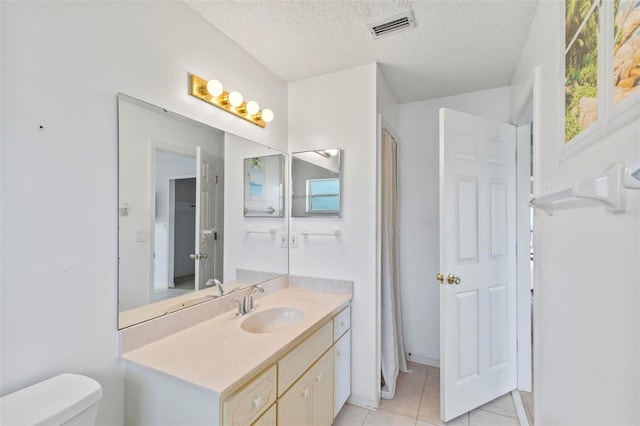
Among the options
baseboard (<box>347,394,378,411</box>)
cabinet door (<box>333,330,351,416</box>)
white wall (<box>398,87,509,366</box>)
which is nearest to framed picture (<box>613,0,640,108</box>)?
cabinet door (<box>333,330,351,416</box>)

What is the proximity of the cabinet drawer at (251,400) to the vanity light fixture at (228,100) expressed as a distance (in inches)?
56.0

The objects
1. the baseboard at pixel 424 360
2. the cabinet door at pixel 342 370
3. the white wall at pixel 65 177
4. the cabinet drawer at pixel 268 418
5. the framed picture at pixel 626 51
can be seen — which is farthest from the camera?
the baseboard at pixel 424 360

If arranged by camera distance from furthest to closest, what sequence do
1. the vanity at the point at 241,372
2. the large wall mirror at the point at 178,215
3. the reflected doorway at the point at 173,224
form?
the reflected doorway at the point at 173,224
the large wall mirror at the point at 178,215
the vanity at the point at 241,372

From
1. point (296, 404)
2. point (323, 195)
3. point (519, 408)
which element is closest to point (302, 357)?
point (296, 404)

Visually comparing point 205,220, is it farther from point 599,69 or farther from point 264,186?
point 599,69

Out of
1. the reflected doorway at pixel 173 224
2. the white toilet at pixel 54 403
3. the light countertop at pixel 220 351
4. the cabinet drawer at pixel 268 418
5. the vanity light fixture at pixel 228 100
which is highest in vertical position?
the vanity light fixture at pixel 228 100

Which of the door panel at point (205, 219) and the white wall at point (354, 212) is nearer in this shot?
the door panel at point (205, 219)

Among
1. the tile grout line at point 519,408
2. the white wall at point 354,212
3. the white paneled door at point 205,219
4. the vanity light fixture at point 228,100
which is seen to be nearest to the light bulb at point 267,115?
the vanity light fixture at point 228,100

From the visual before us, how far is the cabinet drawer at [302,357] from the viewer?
4.06ft

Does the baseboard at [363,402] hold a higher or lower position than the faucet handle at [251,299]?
lower

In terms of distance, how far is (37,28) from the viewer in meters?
0.93

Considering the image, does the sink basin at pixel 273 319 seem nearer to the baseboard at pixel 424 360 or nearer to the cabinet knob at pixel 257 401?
the cabinet knob at pixel 257 401

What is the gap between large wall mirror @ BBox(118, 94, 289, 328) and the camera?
1.20 metres

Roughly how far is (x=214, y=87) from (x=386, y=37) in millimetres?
1086
